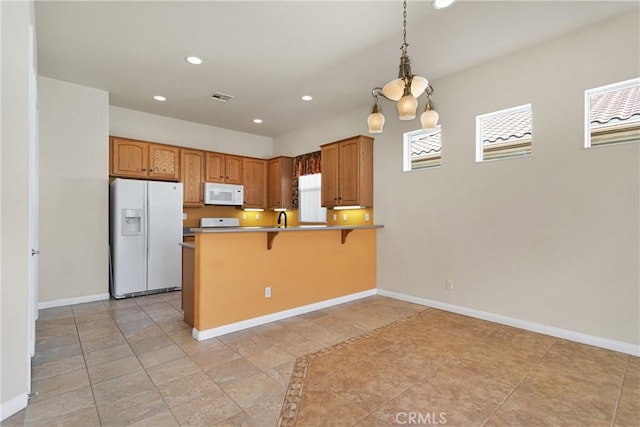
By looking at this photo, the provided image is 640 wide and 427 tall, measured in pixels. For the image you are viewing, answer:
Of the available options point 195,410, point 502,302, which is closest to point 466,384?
point 502,302

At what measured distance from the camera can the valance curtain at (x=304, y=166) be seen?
18.5ft

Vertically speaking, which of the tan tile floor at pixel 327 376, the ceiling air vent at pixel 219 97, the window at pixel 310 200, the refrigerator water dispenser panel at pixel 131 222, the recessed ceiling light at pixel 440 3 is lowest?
the tan tile floor at pixel 327 376

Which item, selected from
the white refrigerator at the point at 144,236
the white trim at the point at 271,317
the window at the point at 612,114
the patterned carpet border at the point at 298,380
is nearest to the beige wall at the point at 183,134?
the white refrigerator at the point at 144,236

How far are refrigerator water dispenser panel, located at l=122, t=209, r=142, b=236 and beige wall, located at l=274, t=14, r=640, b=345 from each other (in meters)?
3.90

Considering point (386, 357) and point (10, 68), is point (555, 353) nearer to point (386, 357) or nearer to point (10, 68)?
point (386, 357)

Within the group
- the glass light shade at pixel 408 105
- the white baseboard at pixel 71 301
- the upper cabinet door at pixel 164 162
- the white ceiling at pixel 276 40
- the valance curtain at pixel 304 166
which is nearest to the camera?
the glass light shade at pixel 408 105

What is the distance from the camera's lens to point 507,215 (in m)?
3.26

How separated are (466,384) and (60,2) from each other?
14.5ft

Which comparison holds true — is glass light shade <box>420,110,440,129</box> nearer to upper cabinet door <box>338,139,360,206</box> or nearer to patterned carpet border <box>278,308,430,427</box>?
upper cabinet door <box>338,139,360,206</box>

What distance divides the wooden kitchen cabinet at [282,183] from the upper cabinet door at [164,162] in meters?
1.88

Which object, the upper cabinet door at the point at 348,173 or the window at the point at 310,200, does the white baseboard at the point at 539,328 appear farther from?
the window at the point at 310,200

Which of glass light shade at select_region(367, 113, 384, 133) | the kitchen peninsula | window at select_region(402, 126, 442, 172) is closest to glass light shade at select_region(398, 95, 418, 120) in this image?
glass light shade at select_region(367, 113, 384, 133)

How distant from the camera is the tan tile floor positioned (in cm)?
176

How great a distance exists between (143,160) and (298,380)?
4.37 m
